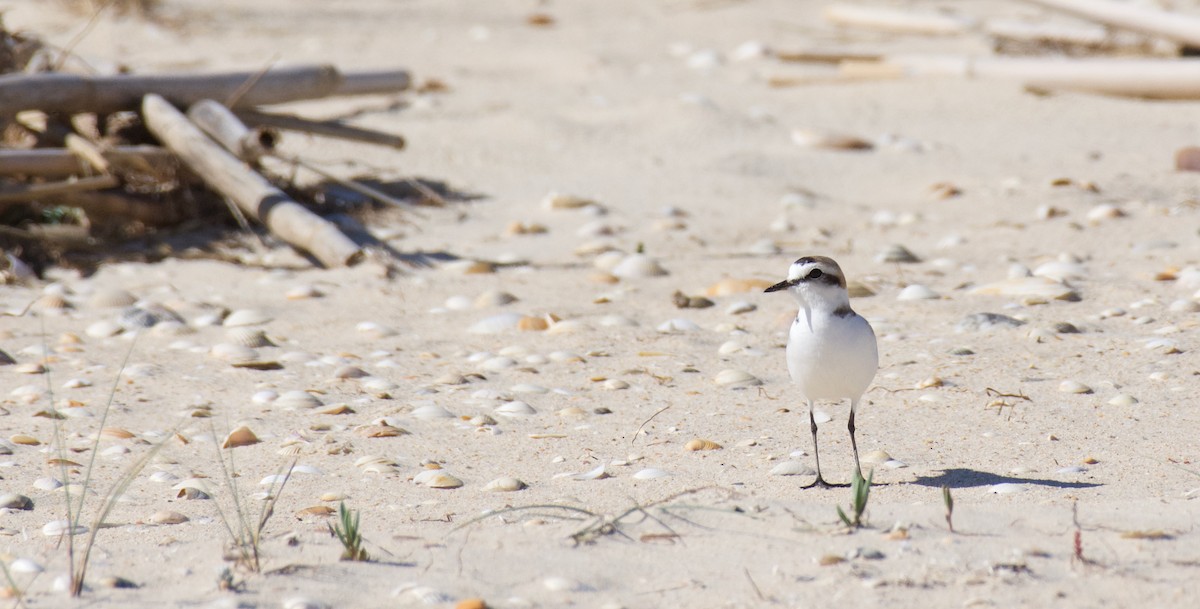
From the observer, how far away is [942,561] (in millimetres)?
2650

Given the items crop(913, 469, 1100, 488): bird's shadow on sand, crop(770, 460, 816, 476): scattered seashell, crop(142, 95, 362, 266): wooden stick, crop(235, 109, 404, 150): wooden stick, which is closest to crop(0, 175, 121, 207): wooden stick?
crop(142, 95, 362, 266): wooden stick

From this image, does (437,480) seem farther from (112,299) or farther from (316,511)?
(112,299)

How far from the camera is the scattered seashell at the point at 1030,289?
4.71 m

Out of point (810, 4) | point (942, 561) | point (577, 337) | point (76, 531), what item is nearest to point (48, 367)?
point (76, 531)

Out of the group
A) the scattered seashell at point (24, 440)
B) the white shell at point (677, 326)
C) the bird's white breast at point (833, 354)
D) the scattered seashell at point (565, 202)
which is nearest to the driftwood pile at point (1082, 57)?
the scattered seashell at point (565, 202)

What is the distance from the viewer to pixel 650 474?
3.33 meters

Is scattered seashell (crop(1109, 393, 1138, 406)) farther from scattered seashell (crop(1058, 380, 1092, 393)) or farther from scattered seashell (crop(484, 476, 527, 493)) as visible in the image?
scattered seashell (crop(484, 476, 527, 493))

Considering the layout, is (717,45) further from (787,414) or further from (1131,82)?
(787,414)

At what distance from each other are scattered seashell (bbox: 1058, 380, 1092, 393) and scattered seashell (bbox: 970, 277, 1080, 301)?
0.91m

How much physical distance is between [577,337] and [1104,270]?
2.14 m

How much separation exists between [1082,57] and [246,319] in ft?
18.1

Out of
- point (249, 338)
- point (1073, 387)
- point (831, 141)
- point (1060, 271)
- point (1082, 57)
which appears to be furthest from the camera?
point (1082, 57)

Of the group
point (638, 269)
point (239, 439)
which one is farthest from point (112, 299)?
point (638, 269)

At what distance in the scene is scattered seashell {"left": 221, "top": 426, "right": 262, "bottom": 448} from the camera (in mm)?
3705
